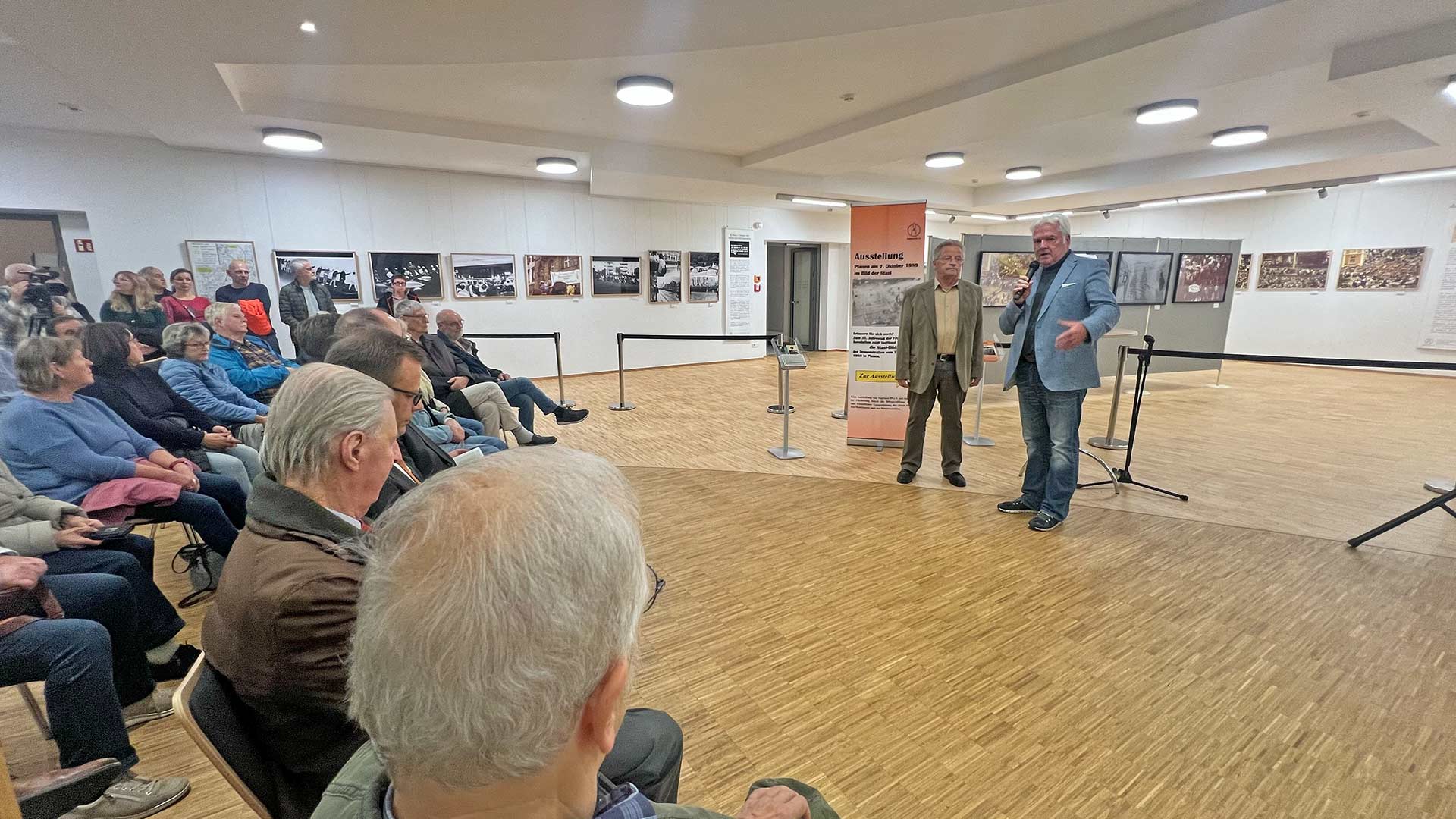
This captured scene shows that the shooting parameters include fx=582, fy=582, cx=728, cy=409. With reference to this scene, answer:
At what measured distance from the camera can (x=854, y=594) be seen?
2.81 meters

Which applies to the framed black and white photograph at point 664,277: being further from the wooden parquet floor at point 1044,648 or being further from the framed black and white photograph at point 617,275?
the wooden parquet floor at point 1044,648

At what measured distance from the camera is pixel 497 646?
0.53 meters

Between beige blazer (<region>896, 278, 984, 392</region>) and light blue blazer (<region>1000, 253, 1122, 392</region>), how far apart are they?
701 millimetres

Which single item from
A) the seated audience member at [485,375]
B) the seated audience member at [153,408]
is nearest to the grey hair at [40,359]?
the seated audience member at [153,408]

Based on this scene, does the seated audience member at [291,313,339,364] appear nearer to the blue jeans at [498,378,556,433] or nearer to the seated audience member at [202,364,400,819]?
the blue jeans at [498,378,556,433]

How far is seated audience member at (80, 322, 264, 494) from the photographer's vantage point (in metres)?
2.78

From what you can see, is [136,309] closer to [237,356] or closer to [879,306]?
[237,356]

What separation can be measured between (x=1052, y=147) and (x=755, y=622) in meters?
7.45

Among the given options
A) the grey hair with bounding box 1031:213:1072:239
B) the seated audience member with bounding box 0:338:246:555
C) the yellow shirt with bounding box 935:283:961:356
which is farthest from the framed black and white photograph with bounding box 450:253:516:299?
the grey hair with bounding box 1031:213:1072:239

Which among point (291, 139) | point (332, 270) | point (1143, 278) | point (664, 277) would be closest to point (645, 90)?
point (291, 139)

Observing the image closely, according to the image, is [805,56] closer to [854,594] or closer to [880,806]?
[854,594]

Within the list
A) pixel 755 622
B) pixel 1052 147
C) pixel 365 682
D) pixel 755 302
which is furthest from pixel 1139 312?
pixel 365 682

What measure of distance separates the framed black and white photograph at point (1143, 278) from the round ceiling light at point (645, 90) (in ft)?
21.6

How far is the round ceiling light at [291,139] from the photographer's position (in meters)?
5.65
